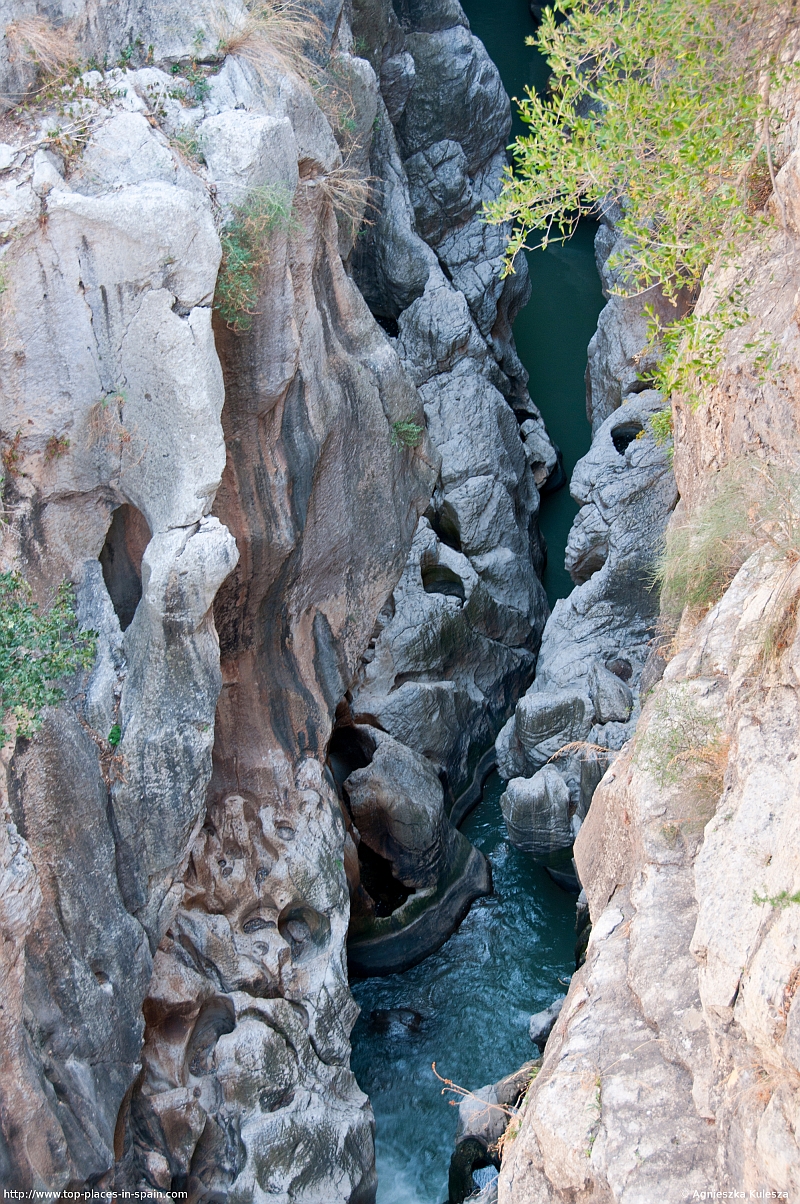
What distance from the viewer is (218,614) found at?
343 inches

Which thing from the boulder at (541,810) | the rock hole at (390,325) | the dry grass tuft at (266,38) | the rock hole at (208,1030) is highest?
the rock hole at (390,325)

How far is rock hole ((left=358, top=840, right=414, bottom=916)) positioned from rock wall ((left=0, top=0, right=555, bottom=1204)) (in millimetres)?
1150

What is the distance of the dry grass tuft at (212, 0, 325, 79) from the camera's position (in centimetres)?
787

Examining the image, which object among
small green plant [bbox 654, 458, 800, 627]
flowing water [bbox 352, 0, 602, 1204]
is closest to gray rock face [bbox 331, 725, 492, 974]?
flowing water [bbox 352, 0, 602, 1204]

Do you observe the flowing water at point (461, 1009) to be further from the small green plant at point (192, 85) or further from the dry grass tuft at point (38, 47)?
the dry grass tuft at point (38, 47)

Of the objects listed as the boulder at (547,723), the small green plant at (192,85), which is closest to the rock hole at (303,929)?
the boulder at (547,723)

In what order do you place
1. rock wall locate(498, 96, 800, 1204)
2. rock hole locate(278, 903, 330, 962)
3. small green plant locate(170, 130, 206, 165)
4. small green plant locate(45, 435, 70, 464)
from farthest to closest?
rock hole locate(278, 903, 330, 962)
small green plant locate(170, 130, 206, 165)
small green plant locate(45, 435, 70, 464)
rock wall locate(498, 96, 800, 1204)

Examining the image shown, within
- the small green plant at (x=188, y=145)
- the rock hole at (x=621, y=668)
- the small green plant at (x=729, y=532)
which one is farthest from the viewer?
the rock hole at (x=621, y=668)

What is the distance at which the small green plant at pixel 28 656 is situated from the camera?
6.41 m

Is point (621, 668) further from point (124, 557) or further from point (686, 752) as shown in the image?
point (686, 752)

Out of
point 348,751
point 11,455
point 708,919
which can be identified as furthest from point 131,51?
point 348,751

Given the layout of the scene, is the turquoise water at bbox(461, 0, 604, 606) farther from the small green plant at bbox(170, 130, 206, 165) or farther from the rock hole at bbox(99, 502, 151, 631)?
the small green plant at bbox(170, 130, 206, 165)

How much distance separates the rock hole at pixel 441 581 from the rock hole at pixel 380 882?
4.91m

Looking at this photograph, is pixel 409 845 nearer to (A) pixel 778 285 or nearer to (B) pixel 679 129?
(A) pixel 778 285
